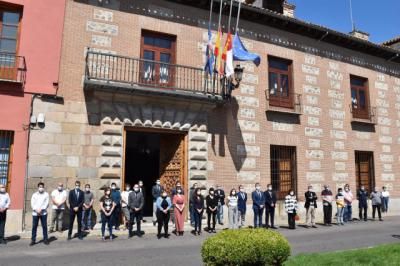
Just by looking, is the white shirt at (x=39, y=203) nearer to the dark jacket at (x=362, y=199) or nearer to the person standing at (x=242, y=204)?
the person standing at (x=242, y=204)

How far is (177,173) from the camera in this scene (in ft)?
48.0

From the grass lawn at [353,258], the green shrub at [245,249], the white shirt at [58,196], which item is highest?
the white shirt at [58,196]

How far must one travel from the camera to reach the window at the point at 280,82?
17047 mm

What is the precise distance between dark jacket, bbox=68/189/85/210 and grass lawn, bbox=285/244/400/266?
655cm

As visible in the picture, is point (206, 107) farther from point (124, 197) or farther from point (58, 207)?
point (58, 207)

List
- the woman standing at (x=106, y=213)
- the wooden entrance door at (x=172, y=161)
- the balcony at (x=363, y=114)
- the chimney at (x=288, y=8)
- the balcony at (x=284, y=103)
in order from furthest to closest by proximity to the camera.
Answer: the chimney at (x=288, y=8) < the balcony at (x=363, y=114) < the balcony at (x=284, y=103) < the wooden entrance door at (x=172, y=161) < the woman standing at (x=106, y=213)

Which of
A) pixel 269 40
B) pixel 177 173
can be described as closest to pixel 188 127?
pixel 177 173

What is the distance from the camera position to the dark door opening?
58.3ft

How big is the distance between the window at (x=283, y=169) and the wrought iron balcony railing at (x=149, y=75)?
4.00m

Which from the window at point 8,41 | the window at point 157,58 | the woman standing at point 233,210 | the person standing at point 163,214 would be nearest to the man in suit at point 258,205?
the woman standing at point 233,210

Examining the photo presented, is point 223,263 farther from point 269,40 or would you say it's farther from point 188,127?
point 269,40

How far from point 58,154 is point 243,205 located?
653 cm

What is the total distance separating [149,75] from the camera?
1423 cm

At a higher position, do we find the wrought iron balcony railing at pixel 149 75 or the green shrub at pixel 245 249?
the wrought iron balcony railing at pixel 149 75
